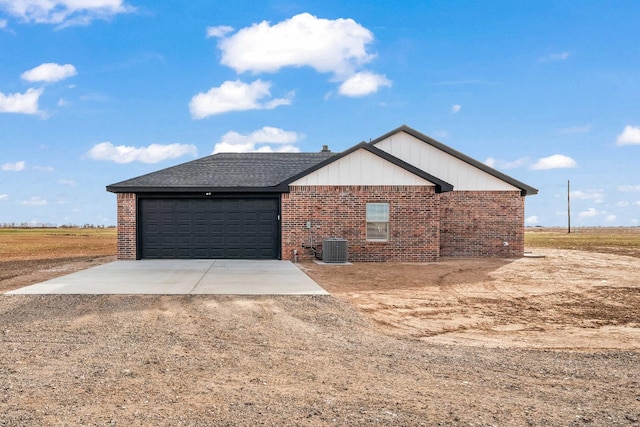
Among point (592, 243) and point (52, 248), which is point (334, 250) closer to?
point (52, 248)

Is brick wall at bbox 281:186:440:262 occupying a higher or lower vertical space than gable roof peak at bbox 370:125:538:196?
lower

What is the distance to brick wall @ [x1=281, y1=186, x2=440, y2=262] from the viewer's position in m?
Result: 18.8

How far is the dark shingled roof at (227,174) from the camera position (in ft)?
61.6

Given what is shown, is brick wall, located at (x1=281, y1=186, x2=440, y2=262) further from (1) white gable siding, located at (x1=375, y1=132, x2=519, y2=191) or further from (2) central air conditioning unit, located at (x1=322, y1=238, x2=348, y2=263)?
(1) white gable siding, located at (x1=375, y1=132, x2=519, y2=191)

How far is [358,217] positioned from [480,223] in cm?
634

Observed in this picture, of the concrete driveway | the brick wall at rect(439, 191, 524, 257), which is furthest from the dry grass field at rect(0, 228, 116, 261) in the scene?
the brick wall at rect(439, 191, 524, 257)

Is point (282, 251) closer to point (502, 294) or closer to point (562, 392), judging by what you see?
point (502, 294)

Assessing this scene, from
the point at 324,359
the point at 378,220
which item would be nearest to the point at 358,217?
the point at 378,220

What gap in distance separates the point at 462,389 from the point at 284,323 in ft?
12.6

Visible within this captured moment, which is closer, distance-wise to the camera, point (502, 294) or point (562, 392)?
point (562, 392)

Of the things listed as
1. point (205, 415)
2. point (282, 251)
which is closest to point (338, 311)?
point (205, 415)

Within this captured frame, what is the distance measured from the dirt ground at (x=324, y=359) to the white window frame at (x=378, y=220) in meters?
7.10

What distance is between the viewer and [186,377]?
5473 mm

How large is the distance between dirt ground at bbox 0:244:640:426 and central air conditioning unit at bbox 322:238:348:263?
5930 mm
